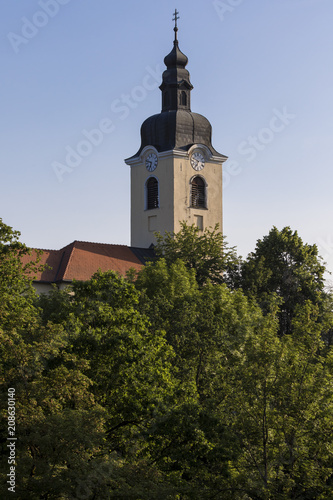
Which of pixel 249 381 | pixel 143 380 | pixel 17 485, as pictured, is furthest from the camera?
pixel 143 380

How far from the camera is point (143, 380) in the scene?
84.1 ft

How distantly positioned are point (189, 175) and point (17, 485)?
38379 mm

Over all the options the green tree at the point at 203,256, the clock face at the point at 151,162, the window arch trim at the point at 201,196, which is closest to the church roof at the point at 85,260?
the green tree at the point at 203,256

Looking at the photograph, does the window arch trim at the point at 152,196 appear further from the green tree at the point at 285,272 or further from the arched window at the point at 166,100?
the green tree at the point at 285,272

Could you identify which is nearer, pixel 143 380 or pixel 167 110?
pixel 143 380

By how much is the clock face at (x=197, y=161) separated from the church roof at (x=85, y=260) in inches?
270

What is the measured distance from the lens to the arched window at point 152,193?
189 ft

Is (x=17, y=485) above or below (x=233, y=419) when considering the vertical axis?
below

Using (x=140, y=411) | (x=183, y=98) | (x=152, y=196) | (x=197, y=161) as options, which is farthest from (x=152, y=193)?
(x=140, y=411)

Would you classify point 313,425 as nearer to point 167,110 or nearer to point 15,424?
point 15,424

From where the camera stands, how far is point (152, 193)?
5803 centimetres

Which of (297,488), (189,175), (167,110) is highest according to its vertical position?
(167,110)

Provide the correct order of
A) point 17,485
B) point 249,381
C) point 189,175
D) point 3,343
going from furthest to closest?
point 189,175, point 249,381, point 3,343, point 17,485

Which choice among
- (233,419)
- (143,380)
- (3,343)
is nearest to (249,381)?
(233,419)
